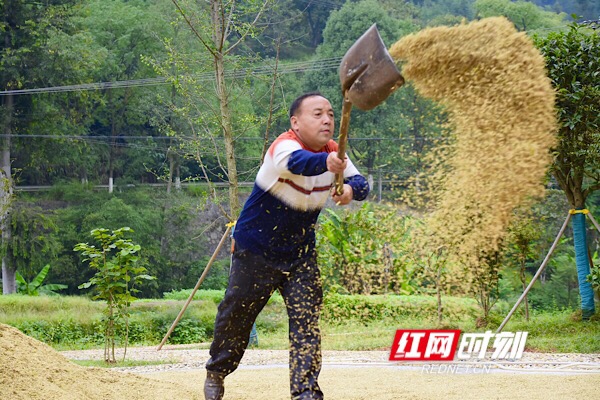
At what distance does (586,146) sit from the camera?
30.0ft

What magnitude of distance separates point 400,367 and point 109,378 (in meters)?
2.78

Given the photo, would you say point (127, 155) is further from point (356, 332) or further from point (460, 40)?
point (460, 40)

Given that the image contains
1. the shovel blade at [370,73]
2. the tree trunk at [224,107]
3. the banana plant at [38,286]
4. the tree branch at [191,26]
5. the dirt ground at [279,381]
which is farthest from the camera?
the banana plant at [38,286]

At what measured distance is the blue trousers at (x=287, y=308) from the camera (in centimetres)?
447

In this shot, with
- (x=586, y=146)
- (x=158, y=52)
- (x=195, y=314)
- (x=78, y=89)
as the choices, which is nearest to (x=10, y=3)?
(x=78, y=89)

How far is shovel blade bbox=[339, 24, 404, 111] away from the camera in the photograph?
3840mm

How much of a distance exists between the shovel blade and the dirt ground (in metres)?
2.45

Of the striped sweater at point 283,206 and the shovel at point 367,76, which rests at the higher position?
the shovel at point 367,76

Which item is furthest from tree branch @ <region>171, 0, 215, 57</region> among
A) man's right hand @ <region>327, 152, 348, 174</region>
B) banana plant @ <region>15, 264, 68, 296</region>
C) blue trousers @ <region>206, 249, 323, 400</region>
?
banana plant @ <region>15, 264, 68, 296</region>

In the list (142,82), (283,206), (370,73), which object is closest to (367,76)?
(370,73)

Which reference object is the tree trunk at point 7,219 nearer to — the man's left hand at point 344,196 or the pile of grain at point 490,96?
the pile of grain at point 490,96

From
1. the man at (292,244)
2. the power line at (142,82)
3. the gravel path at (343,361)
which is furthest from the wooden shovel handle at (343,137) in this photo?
the power line at (142,82)

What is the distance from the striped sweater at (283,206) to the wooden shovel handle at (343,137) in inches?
7.2

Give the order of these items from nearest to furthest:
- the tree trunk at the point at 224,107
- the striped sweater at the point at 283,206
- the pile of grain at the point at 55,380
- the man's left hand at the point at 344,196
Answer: the man's left hand at the point at 344,196 → the striped sweater at the point at 283,206 → the pile of grain at the point at 55,380 → the tree trunk at the point at 224,107
